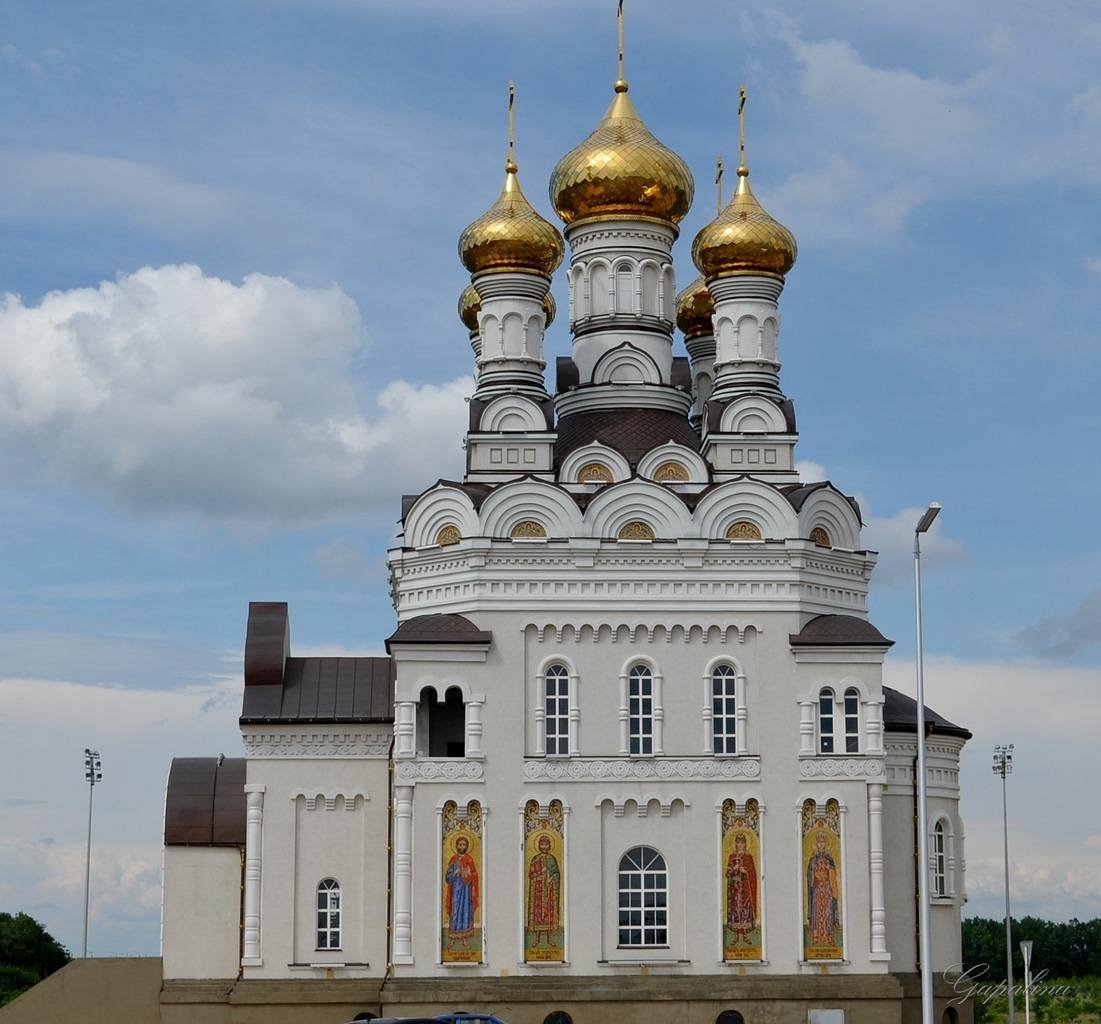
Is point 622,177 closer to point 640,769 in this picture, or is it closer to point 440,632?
point 440,632

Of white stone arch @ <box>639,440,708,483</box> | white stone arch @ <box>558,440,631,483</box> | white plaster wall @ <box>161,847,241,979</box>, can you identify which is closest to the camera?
white plaster wall @ <box>161,847,241,979</box>

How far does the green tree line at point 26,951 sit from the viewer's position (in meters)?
47.8

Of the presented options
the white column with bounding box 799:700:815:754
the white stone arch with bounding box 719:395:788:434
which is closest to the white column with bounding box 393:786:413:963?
the white column with bounding box 799:700:815:754

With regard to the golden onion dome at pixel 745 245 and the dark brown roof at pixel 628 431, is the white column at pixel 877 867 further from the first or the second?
the golden onion dome at pixel 745 245

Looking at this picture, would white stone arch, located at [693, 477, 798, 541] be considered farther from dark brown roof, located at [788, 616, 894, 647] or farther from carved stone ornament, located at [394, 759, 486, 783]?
carved stone ornament, located at [394, 759, 486, 783]

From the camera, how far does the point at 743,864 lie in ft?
95.5

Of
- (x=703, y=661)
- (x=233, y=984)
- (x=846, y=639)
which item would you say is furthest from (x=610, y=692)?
(x=233, y=984)

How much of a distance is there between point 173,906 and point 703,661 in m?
8.72

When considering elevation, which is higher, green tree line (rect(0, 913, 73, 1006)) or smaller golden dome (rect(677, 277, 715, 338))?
smaller golden dome (rect(677, 277, 715, 338))

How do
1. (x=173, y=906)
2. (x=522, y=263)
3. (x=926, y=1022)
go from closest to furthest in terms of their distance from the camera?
(x=926, y=1022) → (x=173, y=906) → (x=522, y=263)

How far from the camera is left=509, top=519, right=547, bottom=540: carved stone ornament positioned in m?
29.9

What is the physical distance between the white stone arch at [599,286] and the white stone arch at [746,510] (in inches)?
190

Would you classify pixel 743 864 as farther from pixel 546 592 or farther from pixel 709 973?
pixel 546 592

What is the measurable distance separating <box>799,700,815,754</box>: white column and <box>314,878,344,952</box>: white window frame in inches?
275
